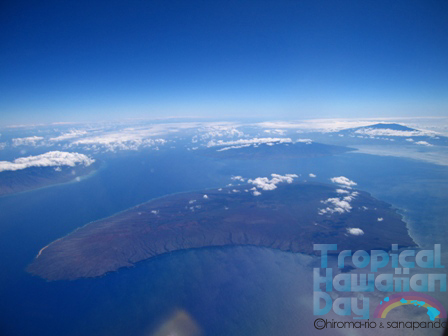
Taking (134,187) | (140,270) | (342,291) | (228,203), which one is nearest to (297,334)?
(342,291)

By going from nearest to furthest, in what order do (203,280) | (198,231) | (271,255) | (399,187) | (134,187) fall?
1. (203,280)
2. (271,255)
3. (198,231)
4. (399,187)
5. (134,187)

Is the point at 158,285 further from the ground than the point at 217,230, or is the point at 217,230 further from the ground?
the point at 217,230

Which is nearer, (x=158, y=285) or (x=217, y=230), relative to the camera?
(x=158, y=285)

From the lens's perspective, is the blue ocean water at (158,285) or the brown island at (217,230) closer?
the blue ocean water at (158,285)

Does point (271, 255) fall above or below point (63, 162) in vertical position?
below

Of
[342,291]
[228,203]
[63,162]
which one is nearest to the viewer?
[342,291]

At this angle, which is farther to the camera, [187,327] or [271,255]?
[271,255]

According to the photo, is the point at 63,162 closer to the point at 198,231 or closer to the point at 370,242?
the point at 198,231

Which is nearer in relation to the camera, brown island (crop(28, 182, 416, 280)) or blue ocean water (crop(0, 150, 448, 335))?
blue ocean water (crop(0, 150, 448, 335))
